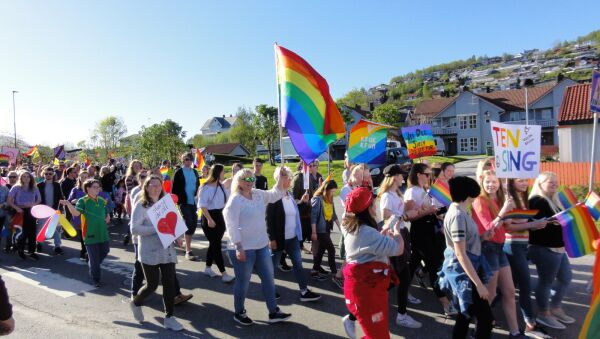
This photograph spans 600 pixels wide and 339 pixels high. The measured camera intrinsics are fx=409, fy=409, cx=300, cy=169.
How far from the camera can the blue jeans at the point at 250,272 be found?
4.60 meters

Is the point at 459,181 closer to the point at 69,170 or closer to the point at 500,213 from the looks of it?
the point at 500,213

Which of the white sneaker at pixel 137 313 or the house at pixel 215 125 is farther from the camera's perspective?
the house at pixel 215 125

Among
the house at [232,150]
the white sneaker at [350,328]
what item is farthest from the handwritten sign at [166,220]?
the house at [232,150]

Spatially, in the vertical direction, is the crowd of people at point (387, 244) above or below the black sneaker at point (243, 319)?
above

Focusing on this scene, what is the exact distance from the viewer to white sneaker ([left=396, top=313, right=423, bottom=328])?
14.7ft

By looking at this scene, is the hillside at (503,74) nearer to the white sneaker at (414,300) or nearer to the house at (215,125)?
the house at (215,125)

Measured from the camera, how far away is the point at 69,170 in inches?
387

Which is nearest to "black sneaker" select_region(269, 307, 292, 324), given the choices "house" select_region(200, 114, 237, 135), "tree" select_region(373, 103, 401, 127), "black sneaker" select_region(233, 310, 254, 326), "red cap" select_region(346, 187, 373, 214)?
"black sneaker" select_region(233, 310, 254, 326)

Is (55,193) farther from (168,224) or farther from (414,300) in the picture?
(414,300)

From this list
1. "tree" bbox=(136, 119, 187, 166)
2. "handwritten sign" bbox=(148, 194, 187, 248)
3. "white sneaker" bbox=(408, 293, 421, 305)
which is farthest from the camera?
"tree" bbox=(136, 119, 187, 166)

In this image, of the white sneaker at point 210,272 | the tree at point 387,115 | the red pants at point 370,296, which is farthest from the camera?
the tree at point 387,115

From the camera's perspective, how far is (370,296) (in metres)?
3.35

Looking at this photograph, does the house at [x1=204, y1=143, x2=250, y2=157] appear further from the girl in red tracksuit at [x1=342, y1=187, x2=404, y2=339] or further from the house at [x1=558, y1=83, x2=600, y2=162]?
the girl in red tracksuit at [x1=342, y1=187, x2=404, y2=339]

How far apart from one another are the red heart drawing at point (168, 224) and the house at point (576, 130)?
19994 mm
